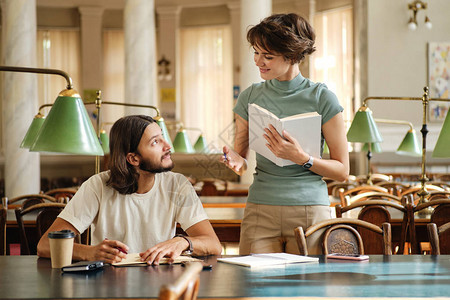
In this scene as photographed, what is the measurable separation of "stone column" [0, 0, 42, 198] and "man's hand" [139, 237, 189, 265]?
690 cm

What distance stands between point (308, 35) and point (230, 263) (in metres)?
0.85

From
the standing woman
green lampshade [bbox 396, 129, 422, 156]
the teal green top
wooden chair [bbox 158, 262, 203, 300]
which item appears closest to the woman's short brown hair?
the standing woman

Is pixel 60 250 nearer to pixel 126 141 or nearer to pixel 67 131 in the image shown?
pixel 67 131

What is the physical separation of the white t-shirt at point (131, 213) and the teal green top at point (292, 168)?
26 centimetres

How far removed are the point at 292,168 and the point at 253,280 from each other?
703 millimetres

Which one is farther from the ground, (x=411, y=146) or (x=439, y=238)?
(x=411, y=146)

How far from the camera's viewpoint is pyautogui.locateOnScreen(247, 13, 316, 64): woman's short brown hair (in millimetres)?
2295

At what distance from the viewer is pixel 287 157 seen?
230 centimetres

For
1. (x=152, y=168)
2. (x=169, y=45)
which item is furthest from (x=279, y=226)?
(x=169, y=45)

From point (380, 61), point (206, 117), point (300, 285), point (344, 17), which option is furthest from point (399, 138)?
point (300, 285)

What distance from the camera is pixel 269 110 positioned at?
2.44 metres

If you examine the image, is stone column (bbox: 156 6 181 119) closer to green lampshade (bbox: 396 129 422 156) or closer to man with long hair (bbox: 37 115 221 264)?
green lampshade (bbox: 396 129 422 156)

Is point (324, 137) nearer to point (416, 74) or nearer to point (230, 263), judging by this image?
point (230, 263)

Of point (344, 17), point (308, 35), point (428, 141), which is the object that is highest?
point (344, 17)
